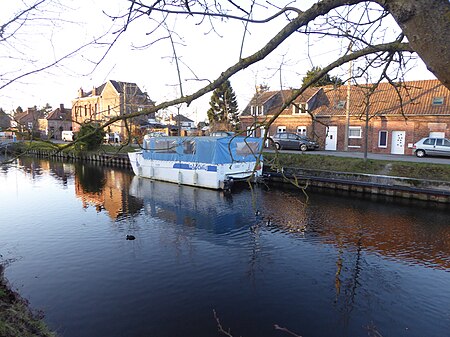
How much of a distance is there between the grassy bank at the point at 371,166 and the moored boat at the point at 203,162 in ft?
7.71

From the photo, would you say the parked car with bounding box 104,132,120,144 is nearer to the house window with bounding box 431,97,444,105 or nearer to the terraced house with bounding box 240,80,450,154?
the terraced house with bounding box 240,80,450,154

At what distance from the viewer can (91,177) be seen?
2619cm

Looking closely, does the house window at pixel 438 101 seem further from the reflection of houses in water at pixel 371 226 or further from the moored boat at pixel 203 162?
the moored boat at pixel 203 162

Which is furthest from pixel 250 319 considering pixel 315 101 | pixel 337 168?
pixel 315 101

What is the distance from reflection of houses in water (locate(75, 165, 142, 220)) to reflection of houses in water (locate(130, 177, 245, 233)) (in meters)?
0.71

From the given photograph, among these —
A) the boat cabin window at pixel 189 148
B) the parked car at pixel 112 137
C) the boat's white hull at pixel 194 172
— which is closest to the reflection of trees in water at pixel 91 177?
the boat's white hull at pixel 194 172

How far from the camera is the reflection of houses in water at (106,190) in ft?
53.1

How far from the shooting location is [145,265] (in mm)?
9453

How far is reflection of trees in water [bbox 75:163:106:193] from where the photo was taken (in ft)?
70.4

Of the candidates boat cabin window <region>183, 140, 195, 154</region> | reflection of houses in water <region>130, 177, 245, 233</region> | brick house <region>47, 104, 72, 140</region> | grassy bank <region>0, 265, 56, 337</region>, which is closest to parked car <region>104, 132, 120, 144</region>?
brick house <region>47, 104, 72, 140</region>

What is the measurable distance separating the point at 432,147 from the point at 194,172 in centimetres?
1602

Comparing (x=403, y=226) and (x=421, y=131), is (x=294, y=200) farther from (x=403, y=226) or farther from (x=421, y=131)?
(x=421, y=131)

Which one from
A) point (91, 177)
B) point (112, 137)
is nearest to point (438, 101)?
point (91, 177)

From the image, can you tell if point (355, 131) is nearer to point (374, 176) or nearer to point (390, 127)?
point (390, 127)
